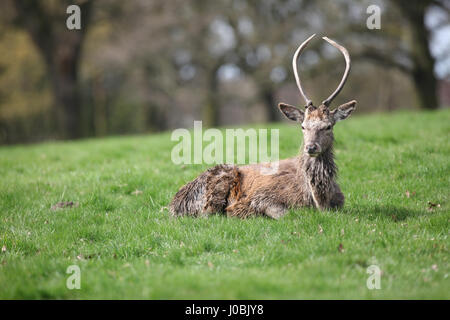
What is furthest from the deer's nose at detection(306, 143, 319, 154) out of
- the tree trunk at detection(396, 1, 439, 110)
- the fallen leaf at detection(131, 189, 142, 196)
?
the tree trunk at detection(396, 1, 439, 110)

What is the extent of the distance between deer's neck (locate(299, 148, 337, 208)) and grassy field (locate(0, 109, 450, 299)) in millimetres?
372

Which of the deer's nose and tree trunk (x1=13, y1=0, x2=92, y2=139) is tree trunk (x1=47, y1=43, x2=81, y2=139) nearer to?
tree trunk (x1=13, y1=0, x2=92, y2=139)

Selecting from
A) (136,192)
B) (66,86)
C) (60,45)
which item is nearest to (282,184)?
(136,192)

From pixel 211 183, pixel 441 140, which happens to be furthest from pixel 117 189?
pixel 441 140

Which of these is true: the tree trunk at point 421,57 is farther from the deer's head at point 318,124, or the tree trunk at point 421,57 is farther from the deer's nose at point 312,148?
the deer's nose at point 312,148

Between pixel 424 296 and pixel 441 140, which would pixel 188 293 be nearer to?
pixel 424 296

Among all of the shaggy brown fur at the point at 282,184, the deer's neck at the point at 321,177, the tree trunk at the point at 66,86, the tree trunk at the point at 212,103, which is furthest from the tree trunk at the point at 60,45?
the deer's neck at the point at 321,177

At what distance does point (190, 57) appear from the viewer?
2997cm

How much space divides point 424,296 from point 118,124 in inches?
1459

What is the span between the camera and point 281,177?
6863mm

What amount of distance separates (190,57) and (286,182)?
24515mm

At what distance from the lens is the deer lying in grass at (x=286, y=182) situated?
640cm

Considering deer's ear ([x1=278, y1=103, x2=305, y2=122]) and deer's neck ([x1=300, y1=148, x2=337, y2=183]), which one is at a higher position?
deer's ear ([x1=278, y1=103, x2=305, y2=122])

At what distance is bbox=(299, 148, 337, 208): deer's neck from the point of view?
6.45 m
